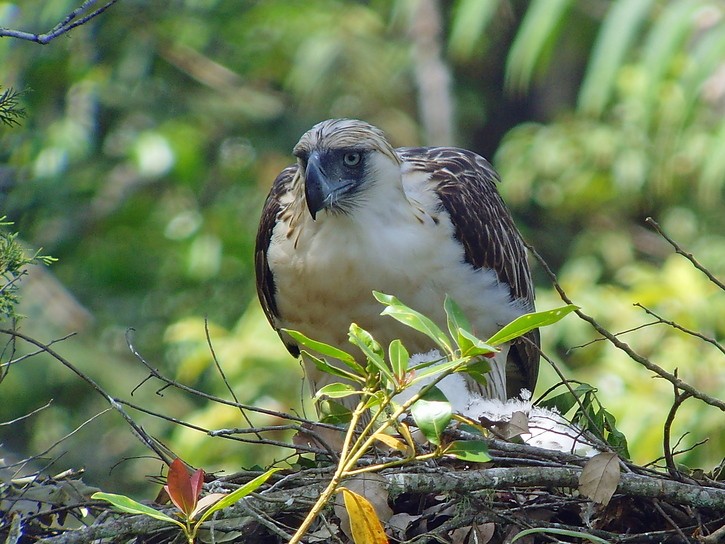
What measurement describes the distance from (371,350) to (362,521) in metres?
0.46

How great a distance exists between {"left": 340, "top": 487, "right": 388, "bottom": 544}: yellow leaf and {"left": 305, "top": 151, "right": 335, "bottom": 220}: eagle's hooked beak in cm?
162

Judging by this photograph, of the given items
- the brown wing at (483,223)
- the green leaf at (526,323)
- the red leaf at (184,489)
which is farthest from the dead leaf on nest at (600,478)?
the brown wing at (483,223)

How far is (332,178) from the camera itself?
4.59 meters

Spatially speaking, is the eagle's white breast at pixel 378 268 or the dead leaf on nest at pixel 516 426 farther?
the eagle's white breast at pixel 378 268

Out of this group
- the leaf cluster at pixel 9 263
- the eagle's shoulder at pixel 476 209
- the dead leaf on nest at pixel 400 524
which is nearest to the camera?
the leaf cluster at pixel 9 263

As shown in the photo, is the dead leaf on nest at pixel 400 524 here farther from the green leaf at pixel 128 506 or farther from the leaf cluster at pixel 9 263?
the leaf cluster at pixel 9 263

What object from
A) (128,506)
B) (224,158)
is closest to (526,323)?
(128,506)

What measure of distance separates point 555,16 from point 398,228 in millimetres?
4710

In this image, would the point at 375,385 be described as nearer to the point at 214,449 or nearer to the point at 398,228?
the point at 398,228

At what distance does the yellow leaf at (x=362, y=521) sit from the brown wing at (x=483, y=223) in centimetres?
180

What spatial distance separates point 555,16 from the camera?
346 inches

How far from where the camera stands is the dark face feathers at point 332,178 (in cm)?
445

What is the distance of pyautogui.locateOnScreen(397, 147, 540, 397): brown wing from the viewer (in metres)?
4.82

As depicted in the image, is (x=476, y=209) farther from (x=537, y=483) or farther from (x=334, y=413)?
(x=537, y=483)
